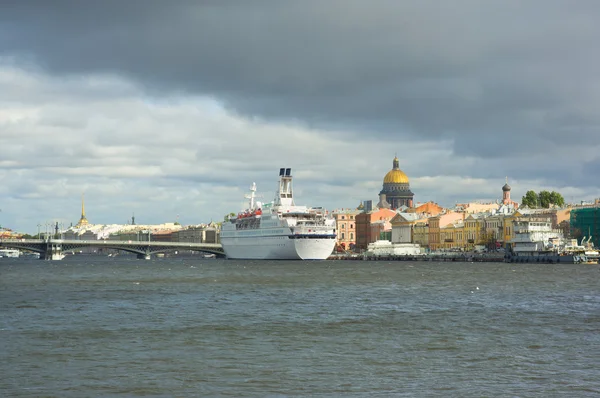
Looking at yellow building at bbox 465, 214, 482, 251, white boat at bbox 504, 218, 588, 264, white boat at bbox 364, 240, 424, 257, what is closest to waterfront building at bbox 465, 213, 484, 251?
yellow building at bbox 465, 214, 482, 251

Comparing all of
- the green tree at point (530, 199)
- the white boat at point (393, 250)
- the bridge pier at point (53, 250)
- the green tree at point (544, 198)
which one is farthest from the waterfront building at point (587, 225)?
the bridge pier at point (53, 250)

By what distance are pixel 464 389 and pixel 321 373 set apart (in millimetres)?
4011

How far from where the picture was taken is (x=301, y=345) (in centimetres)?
3012

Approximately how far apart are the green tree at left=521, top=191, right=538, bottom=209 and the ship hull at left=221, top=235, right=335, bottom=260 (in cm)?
6731

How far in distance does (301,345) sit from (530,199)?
172 meters

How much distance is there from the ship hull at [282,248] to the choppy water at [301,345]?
81050 millimetres

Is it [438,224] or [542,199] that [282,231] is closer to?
[438,224]

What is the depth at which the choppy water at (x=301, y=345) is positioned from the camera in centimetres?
2272

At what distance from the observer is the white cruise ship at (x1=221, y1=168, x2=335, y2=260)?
135m

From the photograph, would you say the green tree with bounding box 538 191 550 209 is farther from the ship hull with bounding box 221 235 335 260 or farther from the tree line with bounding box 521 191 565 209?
the ship hull with bounding box 221 235 335 260

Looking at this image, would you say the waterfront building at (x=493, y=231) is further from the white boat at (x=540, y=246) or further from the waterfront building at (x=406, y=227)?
the waterfront building at (x=406, y=227)

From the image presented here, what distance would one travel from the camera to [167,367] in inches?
1003

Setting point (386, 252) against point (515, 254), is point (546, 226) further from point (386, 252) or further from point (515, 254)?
point (386, 252)

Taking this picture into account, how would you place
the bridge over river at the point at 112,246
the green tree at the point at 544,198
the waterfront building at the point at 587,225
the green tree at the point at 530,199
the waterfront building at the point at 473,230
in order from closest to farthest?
the waterfront building at the point at 587,225, the bridge over river at the point at 112,246, the waterfront building at the point at 473,230, the green tree at the point at 544,198, the green tree at the point at 530,199
